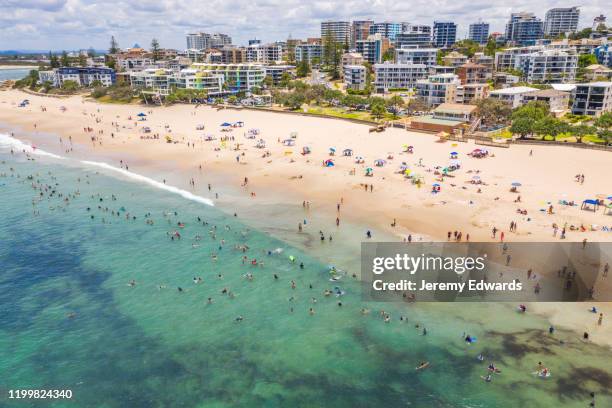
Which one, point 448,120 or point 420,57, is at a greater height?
point 420,57

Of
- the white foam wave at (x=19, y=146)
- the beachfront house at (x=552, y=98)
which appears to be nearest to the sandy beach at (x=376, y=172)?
the white foam wave at (x=19, y=146)

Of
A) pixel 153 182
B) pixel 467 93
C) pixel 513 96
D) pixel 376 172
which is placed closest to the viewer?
pixel 376 172

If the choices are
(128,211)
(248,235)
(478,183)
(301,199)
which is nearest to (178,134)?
(128,211)

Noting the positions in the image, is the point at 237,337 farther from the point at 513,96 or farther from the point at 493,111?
the point at 513,96

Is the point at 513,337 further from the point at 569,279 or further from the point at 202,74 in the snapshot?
the point at 202,74

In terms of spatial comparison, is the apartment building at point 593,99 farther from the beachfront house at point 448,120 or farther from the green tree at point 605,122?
the beachfront house at point 448,120

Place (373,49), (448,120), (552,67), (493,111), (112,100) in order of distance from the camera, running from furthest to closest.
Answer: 1. (373,49)
2. (112,100)
3. (552,67)
4. (493,111)
5. (448,120)

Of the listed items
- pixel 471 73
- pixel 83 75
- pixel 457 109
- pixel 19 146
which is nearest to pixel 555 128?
pixel 457 109

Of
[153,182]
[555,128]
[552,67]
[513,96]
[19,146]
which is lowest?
[153,182]
